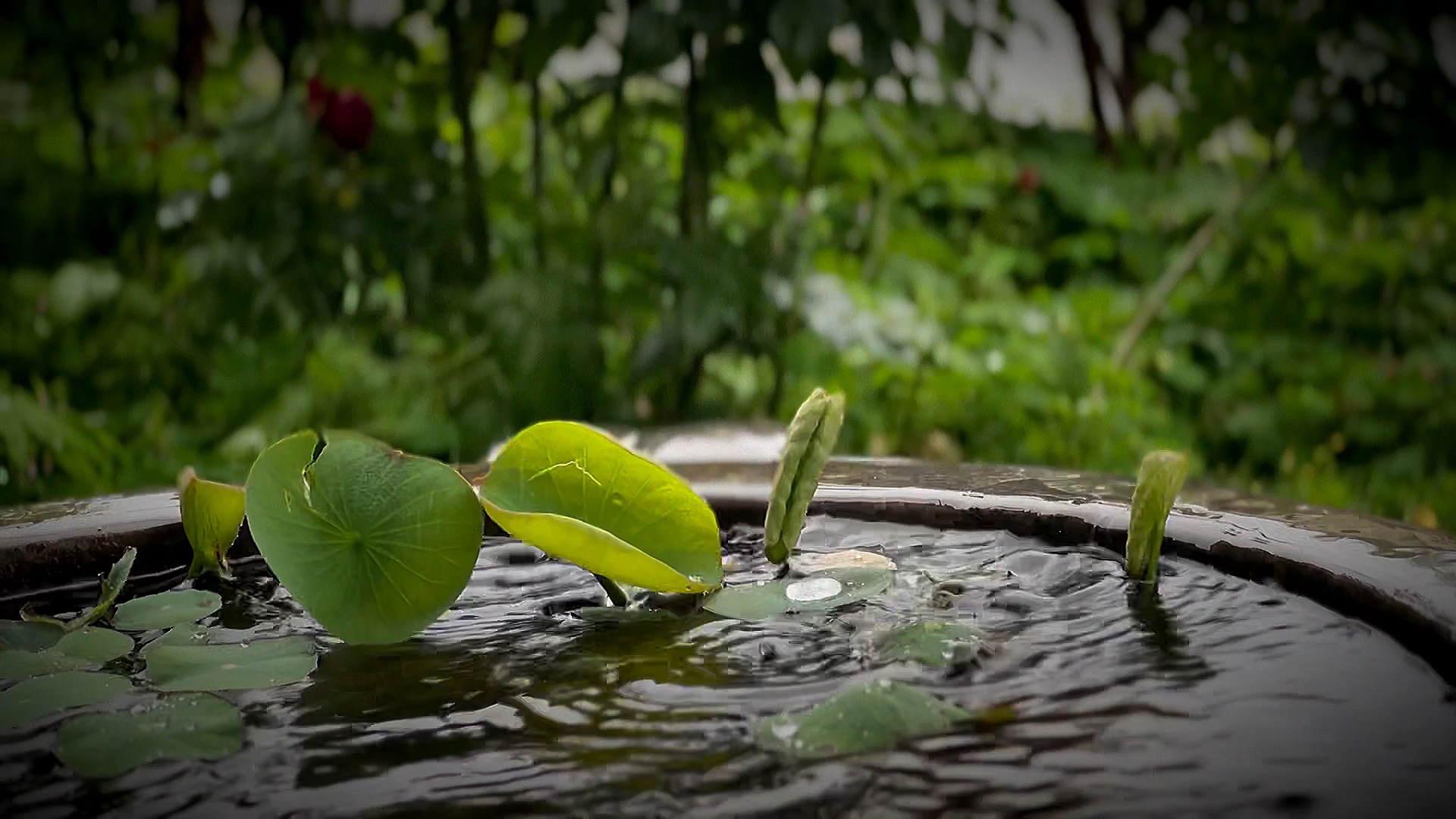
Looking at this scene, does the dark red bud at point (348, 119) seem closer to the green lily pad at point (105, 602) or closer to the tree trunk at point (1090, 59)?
the green lily pad at point (105, 602)

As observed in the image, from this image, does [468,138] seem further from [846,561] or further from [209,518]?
[846,561]

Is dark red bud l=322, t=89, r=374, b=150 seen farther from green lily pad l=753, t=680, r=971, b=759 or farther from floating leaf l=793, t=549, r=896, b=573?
green lily pad l=753, t=680, r=971, b=759

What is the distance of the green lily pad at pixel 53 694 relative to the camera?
2.20 ft

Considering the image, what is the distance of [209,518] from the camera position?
Result: 3.12ft

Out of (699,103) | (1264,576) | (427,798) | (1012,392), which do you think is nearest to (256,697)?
(427,798)

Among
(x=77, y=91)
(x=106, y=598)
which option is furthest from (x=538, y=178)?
(x=106, y=598)

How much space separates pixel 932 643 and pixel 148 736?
456 mm

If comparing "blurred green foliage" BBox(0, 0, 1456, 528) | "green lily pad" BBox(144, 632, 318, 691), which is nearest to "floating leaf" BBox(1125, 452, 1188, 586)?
"green lily pad" BBox(144, 632, 318, 691)

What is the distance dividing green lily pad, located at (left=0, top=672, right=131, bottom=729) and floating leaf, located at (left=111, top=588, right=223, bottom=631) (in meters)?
0.12

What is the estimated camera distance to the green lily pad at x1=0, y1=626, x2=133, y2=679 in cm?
74

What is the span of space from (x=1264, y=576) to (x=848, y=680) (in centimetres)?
36

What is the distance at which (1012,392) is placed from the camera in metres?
2.74

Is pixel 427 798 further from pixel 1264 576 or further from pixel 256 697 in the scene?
pixel 1264 576

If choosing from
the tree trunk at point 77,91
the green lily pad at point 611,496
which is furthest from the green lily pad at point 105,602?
the tree trunk at point 77,91
